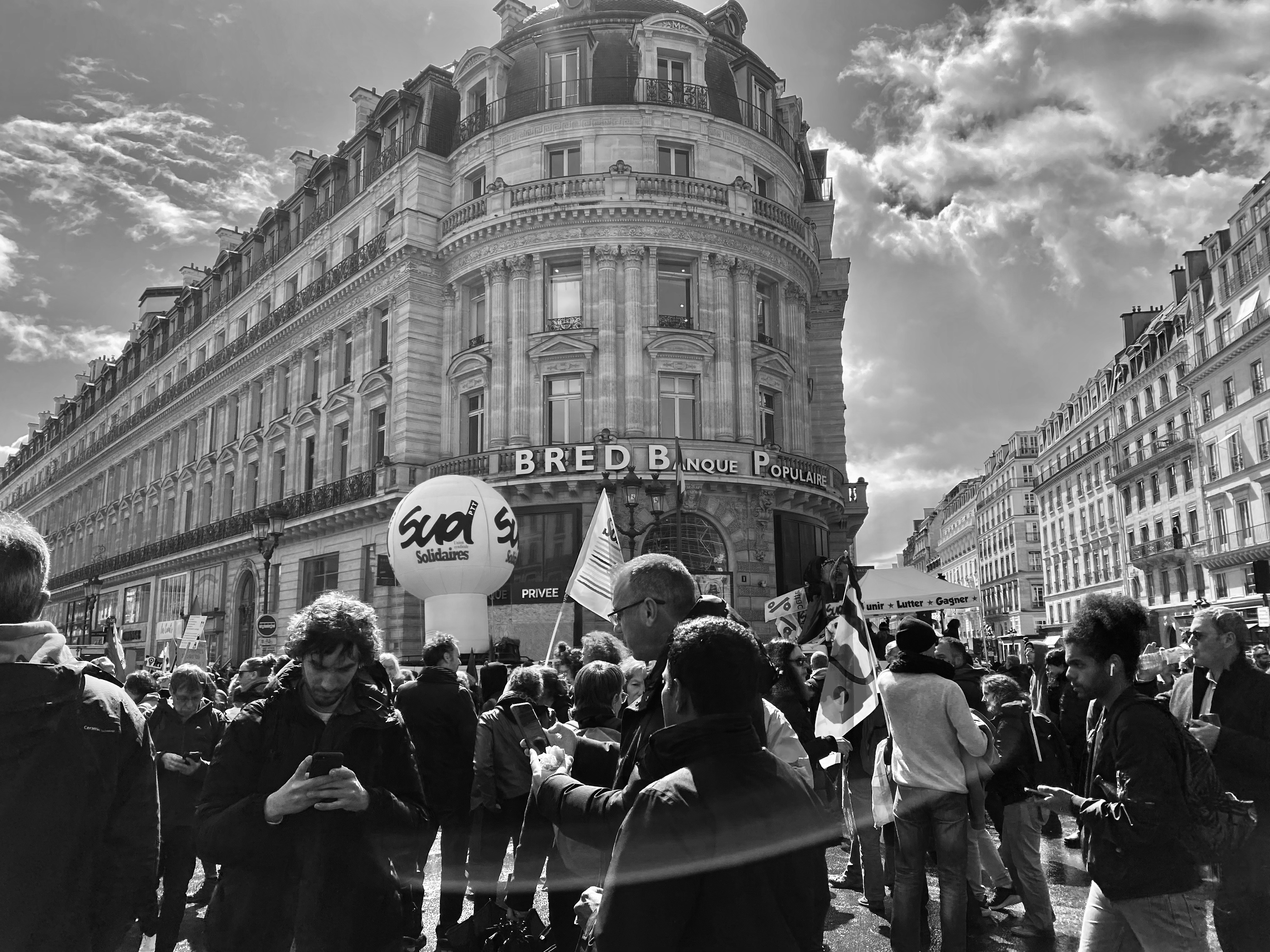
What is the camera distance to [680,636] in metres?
2.43

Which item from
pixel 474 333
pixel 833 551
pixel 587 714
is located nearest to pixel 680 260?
pixel 474 333

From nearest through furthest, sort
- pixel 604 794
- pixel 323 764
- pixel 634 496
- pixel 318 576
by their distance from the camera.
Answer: pixel 604 794
pixel 323 764
pixel 634 496
pixel 318 576

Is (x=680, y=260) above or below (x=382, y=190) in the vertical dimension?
below

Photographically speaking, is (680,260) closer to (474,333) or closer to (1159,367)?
(474,333)

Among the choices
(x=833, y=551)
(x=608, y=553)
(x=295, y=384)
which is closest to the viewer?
(x=608, y=553)

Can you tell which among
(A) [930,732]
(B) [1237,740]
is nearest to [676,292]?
(A) [930,732]

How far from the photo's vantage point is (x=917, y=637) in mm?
5434

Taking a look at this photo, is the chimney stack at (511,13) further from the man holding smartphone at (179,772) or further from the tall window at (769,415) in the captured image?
the man holding smartphone at (179,772)

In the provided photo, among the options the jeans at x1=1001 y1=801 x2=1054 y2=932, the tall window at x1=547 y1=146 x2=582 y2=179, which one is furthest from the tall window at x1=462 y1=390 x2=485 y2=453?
the jeans at x1=1001 y1=801 x2=1054 y2=932

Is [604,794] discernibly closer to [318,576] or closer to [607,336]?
[607,336]

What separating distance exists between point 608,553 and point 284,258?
31.9 metres

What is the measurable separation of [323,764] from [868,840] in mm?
5452

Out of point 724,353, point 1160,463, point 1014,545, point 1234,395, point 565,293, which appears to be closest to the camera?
point 724,353

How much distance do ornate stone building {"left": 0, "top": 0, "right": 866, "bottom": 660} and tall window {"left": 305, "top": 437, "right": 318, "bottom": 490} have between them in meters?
0.13
